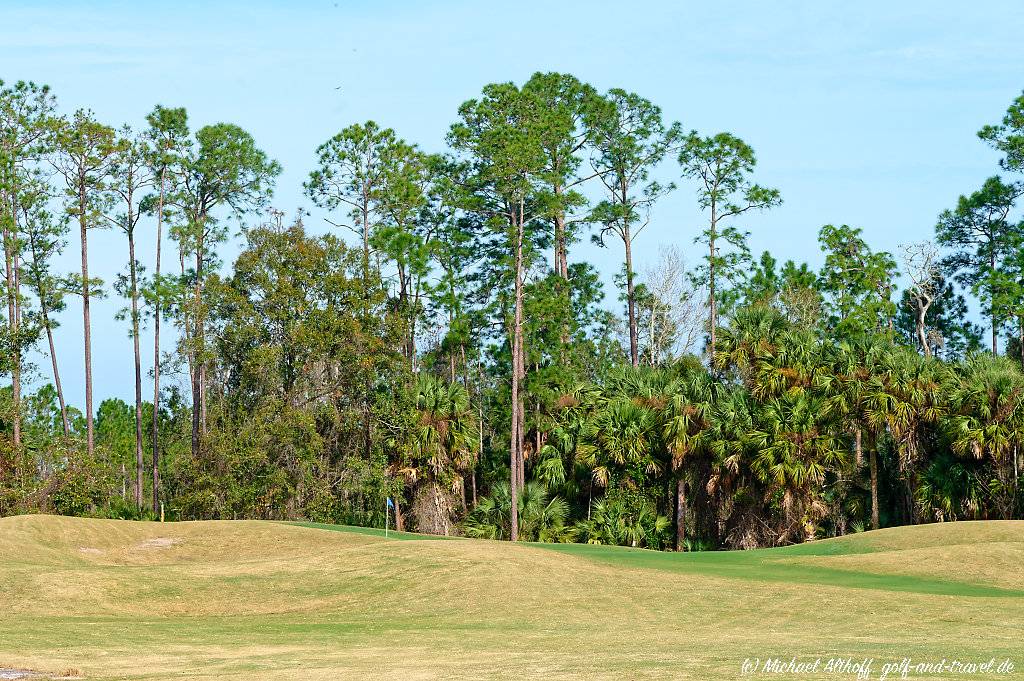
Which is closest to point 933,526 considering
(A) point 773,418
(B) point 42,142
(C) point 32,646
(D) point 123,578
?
(A) point 773,418

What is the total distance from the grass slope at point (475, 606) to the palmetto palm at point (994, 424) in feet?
25.7

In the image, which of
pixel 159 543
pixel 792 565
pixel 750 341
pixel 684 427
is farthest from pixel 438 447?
pixel 792 565

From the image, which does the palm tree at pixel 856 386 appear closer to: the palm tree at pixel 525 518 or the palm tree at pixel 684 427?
the palm tree at pixel 684 427

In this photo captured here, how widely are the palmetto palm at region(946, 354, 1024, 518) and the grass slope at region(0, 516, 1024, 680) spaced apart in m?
7.83

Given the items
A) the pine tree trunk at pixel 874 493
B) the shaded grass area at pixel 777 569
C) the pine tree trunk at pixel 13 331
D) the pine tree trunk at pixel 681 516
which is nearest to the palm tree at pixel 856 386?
the pine tree trunk at pixel 874 493

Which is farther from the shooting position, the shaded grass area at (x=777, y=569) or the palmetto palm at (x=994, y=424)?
the palmetto palm at (x=994, y=424)

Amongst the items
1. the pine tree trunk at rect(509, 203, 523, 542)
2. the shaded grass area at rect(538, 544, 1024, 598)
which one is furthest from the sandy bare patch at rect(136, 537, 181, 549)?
the pine tree trunk at rect(509, 203, 523, 542)

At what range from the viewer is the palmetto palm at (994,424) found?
41188mm

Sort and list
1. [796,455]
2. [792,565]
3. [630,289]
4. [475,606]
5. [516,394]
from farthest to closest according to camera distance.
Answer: [630,289] < [516,394] < [796,455] < [792,565] < [475,606]

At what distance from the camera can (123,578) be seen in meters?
24.4

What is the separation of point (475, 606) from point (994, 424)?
25805mm

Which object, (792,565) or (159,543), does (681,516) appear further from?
(159,543)

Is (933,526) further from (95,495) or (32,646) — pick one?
(95,495)

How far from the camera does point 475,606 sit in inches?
876
